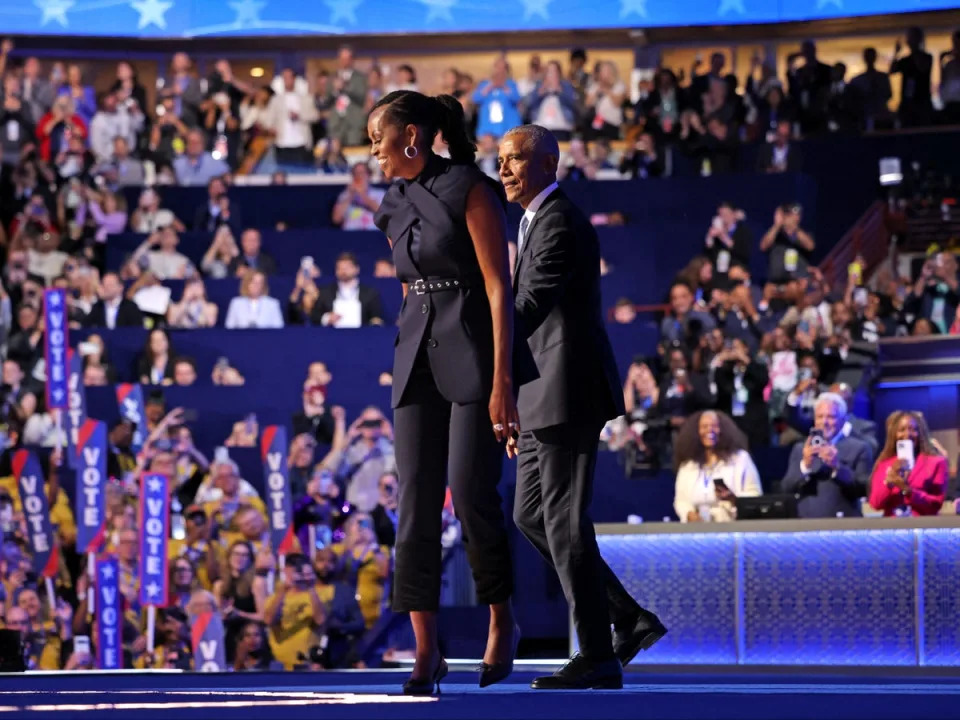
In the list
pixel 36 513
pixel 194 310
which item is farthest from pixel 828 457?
pixel 194 310

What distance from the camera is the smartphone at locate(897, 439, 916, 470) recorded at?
680 centimetres

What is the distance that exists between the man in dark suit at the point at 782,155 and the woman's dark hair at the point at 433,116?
10029mm

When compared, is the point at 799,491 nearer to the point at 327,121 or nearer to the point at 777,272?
the point at 777,272

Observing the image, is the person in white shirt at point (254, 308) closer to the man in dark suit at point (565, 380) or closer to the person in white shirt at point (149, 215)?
the person in white shirt at point (149, 215)

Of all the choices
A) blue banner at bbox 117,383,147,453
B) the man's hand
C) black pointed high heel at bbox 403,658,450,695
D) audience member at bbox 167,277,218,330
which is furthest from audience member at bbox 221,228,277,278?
black pointed high heel at bbox 403,658,450,695

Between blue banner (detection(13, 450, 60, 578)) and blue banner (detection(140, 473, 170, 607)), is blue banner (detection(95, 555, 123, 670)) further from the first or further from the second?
blue banner (detection(13, 450, 60, 578))

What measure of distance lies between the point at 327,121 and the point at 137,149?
5.41ft

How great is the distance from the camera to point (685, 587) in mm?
6457

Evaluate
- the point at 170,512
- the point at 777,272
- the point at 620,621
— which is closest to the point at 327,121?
the point at 777,272

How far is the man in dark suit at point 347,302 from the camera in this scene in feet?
40.0

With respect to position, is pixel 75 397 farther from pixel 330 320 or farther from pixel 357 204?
pixel 357 204

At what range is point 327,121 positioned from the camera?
15.4 metres

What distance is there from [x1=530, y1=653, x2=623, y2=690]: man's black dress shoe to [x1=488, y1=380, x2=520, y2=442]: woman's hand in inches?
25.0

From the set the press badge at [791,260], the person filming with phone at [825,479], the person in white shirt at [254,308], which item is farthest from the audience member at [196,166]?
the person filming with phone at [825,479]
